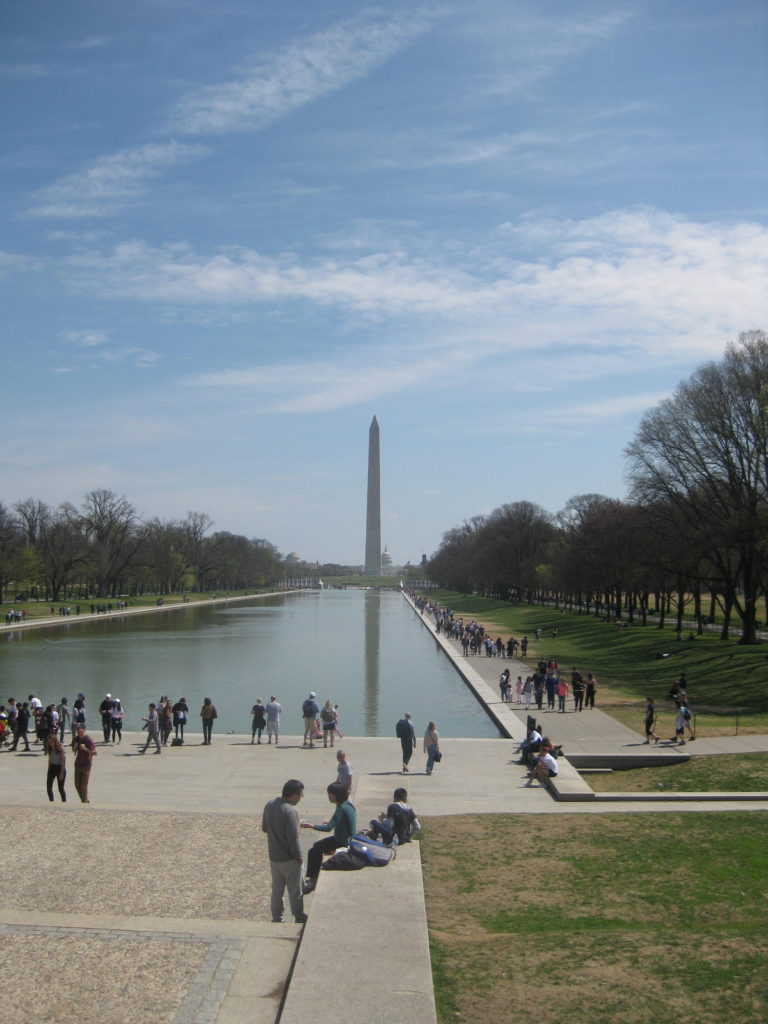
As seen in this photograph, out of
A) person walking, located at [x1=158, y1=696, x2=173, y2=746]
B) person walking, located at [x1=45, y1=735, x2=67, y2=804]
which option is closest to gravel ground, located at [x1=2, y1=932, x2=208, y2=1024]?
person walking, located at [x1=45, y1=735, x2=67, y2=804]

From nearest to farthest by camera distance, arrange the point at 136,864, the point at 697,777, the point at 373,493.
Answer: the point at 136,864 → the point at 697,777 → the point at 373,493

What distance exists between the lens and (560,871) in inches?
405

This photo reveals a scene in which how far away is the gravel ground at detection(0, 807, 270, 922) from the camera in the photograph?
9.11 meters

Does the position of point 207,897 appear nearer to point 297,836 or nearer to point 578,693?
point 297,836

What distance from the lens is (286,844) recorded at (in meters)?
7.79

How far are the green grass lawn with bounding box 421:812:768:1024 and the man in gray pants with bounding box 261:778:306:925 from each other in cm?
129

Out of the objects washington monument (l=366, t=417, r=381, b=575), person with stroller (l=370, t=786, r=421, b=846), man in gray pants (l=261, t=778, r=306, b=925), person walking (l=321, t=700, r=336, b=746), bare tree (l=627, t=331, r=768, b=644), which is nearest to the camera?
man in gray pants (l=261, t=778, r=306, b=925)

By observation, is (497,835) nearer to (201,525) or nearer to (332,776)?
(332,776)

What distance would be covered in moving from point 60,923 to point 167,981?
1.69 m

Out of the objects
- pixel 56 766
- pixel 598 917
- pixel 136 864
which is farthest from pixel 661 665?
pixel 136 864

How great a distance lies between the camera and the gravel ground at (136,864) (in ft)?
29.9

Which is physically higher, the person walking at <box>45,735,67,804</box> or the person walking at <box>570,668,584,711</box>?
the person walking at <box>45,735,67,804</box>

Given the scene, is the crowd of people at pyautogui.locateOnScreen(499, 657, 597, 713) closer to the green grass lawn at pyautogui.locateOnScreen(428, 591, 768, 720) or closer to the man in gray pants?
the green grass lawn at pyautogui.locateOnScreen(428, 591, 768, 720)

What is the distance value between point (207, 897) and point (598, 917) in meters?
4.04
